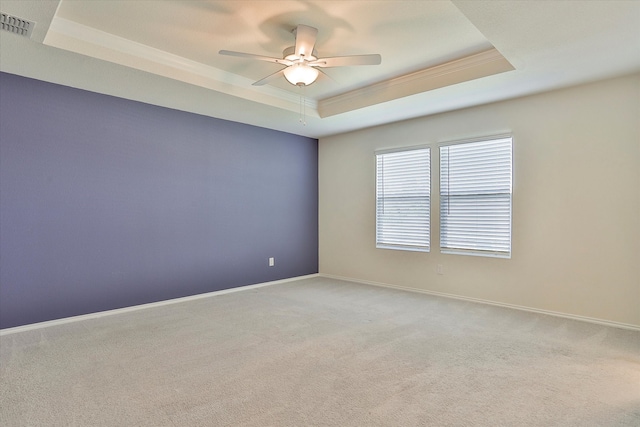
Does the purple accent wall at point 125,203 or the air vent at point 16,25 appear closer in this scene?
the air vent at point 16,25

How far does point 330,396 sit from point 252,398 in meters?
0.46

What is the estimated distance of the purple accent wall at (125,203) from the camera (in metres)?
3.44

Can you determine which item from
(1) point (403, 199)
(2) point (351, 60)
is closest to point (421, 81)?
(2) point (351, 60)

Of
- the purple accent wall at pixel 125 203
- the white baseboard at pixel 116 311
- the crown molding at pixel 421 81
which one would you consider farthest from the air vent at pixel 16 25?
the crown molding at pixel 421 81

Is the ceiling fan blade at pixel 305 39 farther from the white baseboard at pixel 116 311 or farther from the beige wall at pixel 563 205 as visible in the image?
the white baseboard at pixel 116 311

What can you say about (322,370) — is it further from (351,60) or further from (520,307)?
(520,307)

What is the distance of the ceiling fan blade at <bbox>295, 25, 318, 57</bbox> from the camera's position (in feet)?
9.16

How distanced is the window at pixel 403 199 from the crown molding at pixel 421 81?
1.10 m

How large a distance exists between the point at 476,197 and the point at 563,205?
89 centimetres

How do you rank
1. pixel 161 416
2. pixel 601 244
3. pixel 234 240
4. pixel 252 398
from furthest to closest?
1. pixel 234 240
2. pixel 601 244
3. pixel 252 398
4. pixel 161 416

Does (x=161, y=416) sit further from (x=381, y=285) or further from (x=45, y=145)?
(x=381, y=285)

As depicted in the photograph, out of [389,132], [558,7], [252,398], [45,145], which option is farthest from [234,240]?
[558,7]

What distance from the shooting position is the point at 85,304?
377 centimetres

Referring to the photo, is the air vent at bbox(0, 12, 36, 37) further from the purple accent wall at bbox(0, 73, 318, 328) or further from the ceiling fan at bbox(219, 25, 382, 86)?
the ceiling fan at bbox(219, 25, 382, 86)
